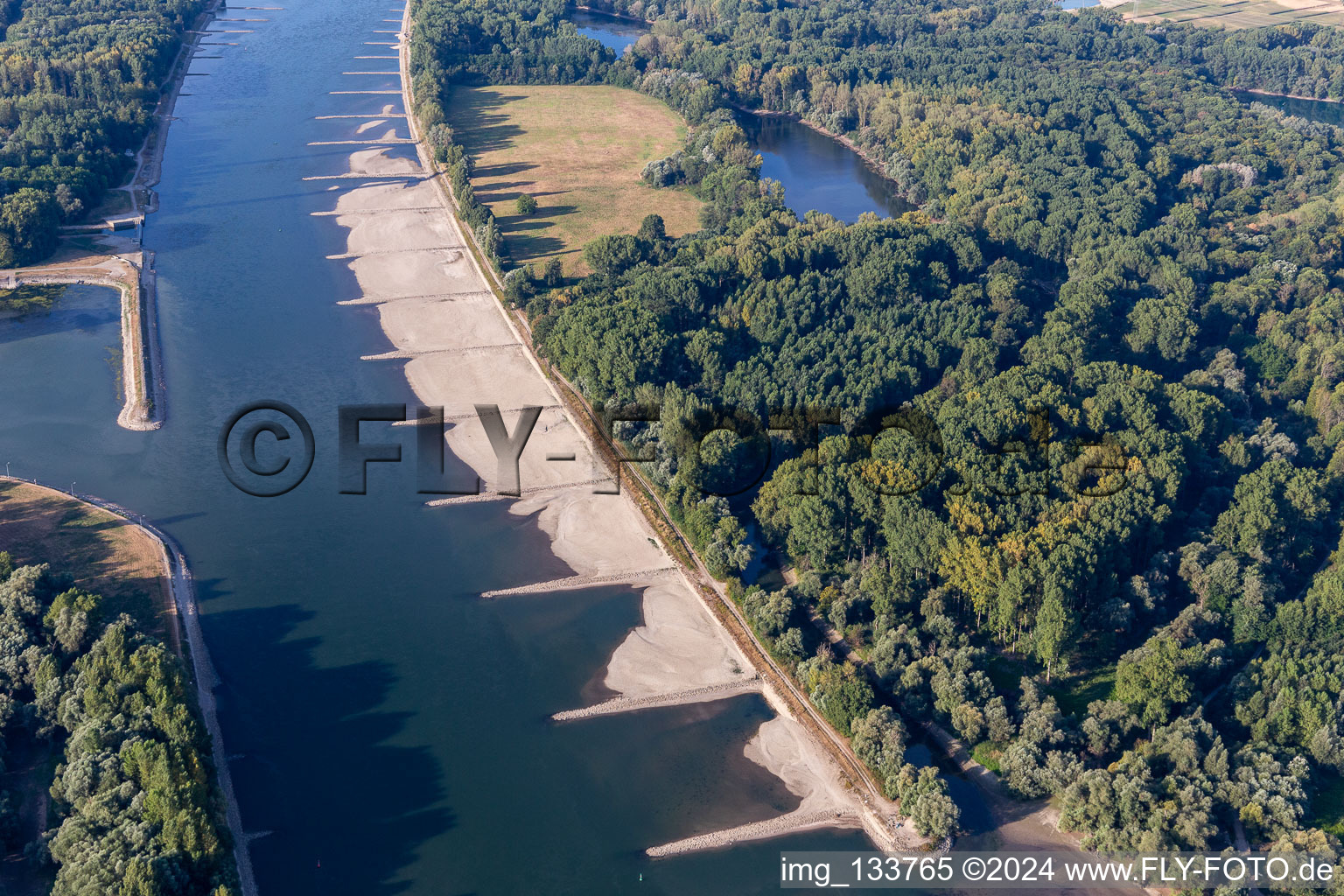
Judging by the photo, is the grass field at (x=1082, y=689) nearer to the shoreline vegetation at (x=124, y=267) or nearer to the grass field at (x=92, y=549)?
the grass field at (x=92, y=549)

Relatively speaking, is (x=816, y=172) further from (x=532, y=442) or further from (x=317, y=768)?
(x=317, y=768)

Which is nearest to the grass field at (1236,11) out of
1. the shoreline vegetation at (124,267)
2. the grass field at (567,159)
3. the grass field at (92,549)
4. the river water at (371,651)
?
the grass field at (567,159)

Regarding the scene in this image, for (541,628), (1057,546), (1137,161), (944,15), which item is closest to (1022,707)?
(1057,546)

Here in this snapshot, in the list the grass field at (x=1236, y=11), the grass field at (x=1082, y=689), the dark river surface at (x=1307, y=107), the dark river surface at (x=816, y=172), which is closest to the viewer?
the grass field at (x=1082, y=689)

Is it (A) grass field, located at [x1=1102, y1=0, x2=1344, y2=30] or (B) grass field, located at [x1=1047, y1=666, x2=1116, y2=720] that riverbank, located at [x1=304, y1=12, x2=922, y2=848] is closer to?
(B) grass field, located at [x1=1047, y1=666, x2=1116, y2=720]

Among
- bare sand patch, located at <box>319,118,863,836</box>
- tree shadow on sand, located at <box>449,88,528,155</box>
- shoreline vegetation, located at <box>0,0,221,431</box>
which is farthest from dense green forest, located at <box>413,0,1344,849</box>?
shoreline vegetation, located at <box>0,0,221,431</box>

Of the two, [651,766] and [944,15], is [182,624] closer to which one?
[651,766]
